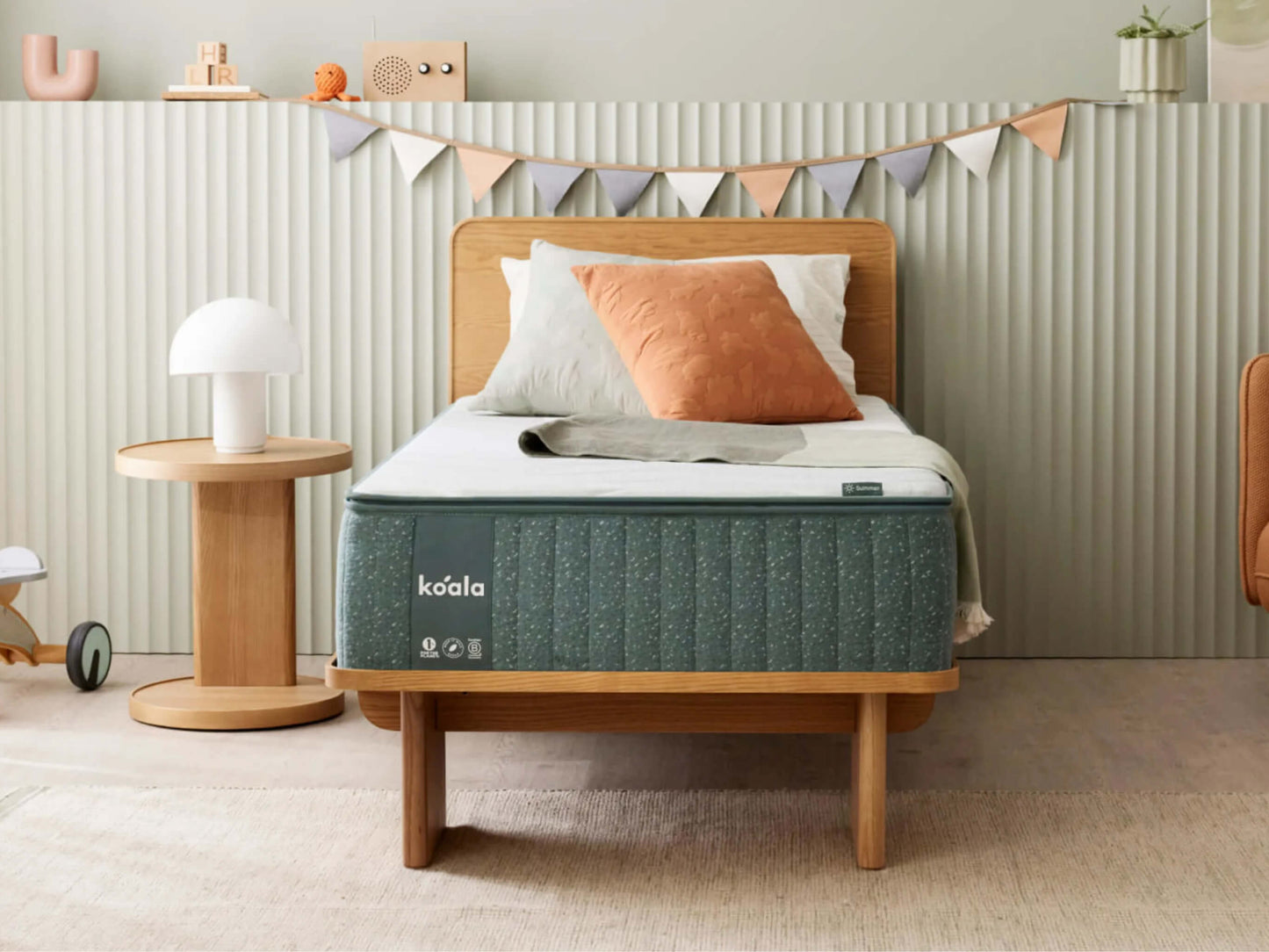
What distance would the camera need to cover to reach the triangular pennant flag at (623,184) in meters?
2.93

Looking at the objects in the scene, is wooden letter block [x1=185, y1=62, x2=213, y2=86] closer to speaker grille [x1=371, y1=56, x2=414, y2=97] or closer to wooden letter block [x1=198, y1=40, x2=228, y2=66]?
wooden letter block [x1=198, y1=40, x2=228, y2=66]

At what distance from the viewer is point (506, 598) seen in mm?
1673

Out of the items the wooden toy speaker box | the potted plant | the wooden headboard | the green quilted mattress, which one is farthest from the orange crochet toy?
the potted plant

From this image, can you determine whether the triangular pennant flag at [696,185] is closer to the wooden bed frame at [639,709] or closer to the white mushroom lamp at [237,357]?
the white mushroom lamp at [237,357]

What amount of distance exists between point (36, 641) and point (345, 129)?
4.21ft

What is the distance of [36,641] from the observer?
2758 mm

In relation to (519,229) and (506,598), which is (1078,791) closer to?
(506,598)

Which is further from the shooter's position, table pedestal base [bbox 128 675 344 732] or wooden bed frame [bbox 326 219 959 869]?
table pedestal base [bbox 128 675 344 732]

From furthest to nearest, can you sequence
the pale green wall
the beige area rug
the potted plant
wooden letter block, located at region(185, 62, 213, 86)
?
the pale green wall
wooden letter block, located at region(185, 62, 213, 86)
the potted plant
the beige area rug

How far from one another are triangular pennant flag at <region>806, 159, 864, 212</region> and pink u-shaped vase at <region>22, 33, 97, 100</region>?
164cm

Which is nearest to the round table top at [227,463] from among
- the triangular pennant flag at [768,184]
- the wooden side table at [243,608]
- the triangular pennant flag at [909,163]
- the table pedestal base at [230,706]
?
the wooden side table at [243,608]

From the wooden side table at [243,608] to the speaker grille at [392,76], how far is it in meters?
0.91

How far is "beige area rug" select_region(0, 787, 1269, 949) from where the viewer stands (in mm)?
1605

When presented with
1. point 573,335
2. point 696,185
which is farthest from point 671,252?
point 573,335
